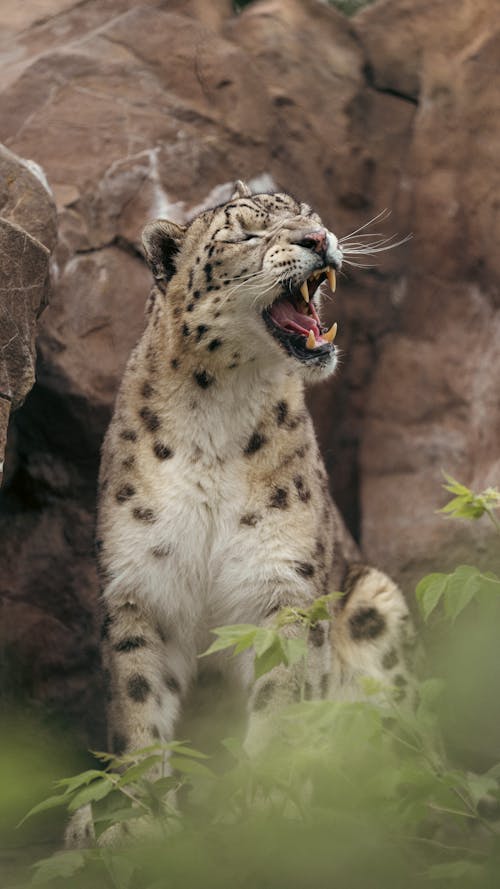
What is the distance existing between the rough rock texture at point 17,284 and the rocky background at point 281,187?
100 centimetres

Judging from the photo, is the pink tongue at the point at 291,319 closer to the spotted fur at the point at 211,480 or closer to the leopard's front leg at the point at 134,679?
the spotted fur at the point at 211,480

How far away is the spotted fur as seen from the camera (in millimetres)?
5555

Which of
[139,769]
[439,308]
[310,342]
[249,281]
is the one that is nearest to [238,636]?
[139,769]

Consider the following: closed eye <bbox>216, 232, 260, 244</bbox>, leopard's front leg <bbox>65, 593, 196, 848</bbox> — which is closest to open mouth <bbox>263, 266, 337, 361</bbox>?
closed eye <bbox>216, 232, 260, 244</bbox>

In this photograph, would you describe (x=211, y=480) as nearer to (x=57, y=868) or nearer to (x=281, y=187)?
(x=57, y=868)

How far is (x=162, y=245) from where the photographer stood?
19.4 feet

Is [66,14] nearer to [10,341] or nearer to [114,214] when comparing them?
[114,214]

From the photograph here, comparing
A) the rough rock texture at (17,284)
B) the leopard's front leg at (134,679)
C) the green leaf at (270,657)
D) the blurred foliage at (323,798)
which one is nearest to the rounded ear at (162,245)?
the rough rock texture at (17,284)

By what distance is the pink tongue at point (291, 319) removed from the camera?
5613mm

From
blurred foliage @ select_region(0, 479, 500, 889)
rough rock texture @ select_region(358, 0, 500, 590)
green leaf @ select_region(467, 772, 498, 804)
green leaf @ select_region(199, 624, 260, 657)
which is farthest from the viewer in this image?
rough rock texture @ select_region(358, 0, 500, 590)

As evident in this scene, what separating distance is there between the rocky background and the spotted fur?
1.48 m

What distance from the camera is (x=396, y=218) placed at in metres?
8.45

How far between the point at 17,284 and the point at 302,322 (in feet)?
4.46

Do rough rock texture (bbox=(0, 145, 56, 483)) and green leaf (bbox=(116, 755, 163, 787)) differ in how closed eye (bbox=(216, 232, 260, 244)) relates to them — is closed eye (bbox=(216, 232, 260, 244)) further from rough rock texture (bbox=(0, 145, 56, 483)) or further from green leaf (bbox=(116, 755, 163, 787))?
green leaf (bbox=(116, 755, 163, 787))
